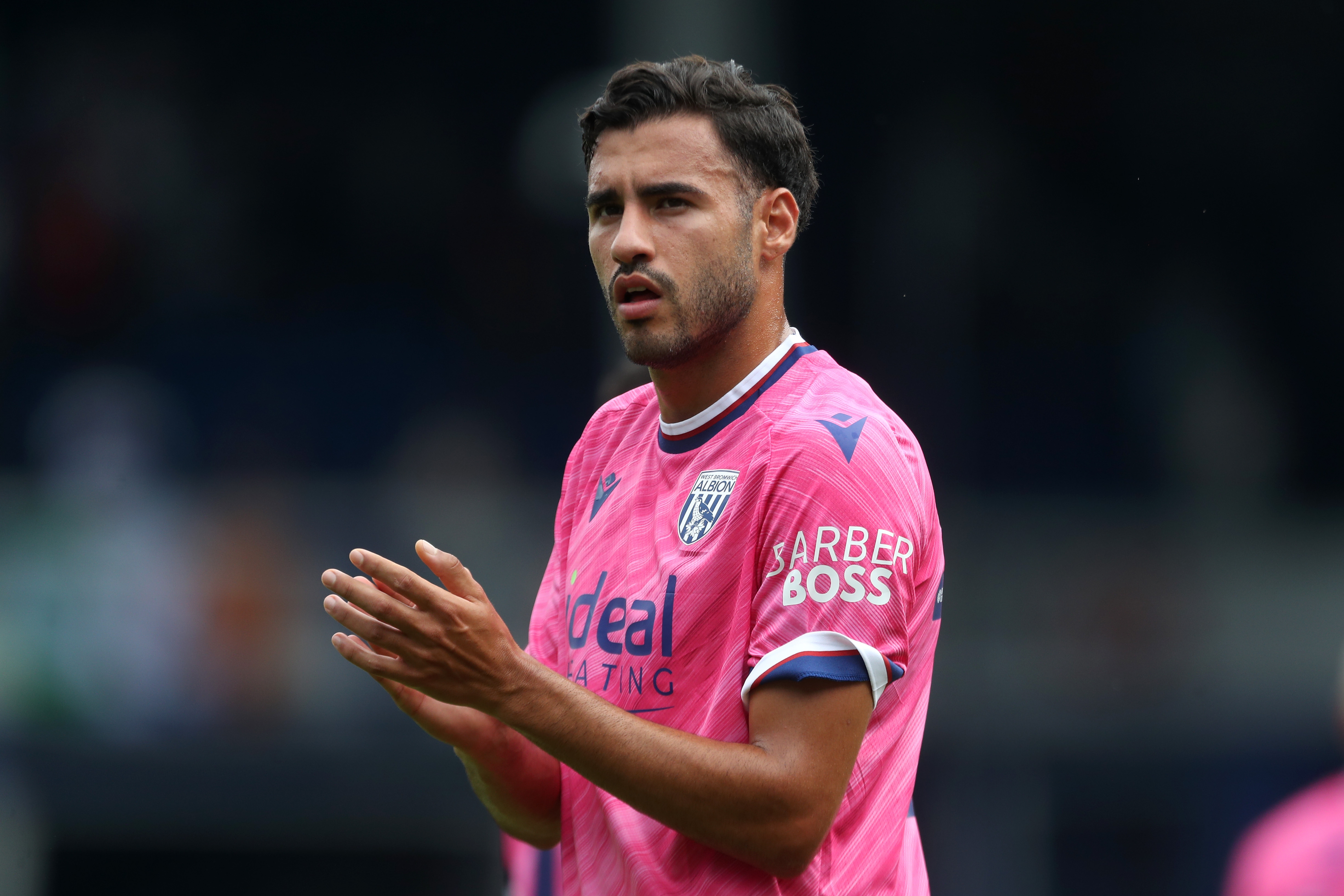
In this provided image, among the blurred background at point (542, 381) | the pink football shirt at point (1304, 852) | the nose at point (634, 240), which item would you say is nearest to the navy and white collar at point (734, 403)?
the nose at point (634, 240)

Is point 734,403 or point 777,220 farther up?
point 777,220

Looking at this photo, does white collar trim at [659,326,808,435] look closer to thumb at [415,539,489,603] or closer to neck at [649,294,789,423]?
neck at [649,294,789,423]

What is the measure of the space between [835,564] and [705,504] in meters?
0.27

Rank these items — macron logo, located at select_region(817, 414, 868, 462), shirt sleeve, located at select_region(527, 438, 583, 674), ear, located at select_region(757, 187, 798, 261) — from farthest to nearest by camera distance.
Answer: shirt sleeve, located at select_region(527, 438, 583, 674)
ear, located at select_region(757, 187, 798, 261)
macron logo, located at select_region(817, 414, 868, 462)

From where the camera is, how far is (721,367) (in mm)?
2096

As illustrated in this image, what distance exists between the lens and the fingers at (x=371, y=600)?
162 centimetres

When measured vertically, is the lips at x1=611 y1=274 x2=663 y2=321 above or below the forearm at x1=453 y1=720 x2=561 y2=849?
above

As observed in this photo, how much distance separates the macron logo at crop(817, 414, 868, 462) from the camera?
183cm

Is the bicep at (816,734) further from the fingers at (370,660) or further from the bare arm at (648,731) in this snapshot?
the fingers at (370,660)

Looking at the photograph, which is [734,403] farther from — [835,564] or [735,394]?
[835,564]

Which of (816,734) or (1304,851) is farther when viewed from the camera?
(1304,851)

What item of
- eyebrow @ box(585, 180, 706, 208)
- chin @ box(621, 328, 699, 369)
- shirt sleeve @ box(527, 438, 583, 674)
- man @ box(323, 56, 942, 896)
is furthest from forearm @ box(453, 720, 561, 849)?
eyebrow @ box(585, 180, 706, 208)

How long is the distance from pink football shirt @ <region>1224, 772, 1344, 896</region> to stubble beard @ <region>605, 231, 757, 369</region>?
9.80 feet

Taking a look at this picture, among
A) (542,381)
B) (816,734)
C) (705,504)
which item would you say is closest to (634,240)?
(705,504)
